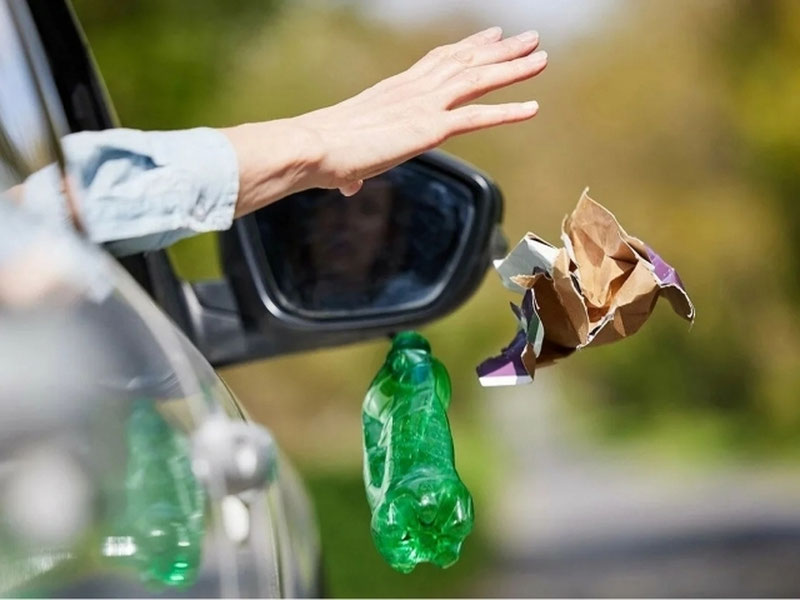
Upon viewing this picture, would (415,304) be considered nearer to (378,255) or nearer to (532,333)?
(378,255)

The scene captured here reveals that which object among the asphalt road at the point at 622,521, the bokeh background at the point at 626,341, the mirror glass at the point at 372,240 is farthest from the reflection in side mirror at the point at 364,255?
the bokeh background at the point at 626,341

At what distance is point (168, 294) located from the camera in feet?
4.56

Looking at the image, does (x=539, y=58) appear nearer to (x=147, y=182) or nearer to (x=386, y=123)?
(x=386, y=123)

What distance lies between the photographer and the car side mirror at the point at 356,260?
1.46m

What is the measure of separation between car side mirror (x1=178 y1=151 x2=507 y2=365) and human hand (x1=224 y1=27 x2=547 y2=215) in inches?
16.6

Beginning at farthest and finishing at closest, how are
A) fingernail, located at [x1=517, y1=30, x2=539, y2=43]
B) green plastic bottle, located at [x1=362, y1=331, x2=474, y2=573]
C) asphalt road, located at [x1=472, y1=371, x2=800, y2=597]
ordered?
asphalt road, located at [x1=472, y1=371, x2=800, y2=597] → fingernail, located at [x1=517, y1=30, x2=539, y2=43] → green plastic bottle, located at [x1=362, y1=331, x2=474, y2=573]

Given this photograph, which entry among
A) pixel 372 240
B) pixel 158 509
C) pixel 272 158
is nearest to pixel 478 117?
pixel 272 158

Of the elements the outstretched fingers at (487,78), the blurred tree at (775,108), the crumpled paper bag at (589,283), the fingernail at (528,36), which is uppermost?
the fingernail at (528,36)

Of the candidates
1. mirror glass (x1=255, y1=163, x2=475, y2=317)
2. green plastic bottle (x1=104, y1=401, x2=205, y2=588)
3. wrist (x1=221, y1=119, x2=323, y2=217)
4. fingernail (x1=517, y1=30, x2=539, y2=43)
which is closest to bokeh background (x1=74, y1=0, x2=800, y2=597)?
mirror glass (x1=255, y1=163, x2=475, y2=317)

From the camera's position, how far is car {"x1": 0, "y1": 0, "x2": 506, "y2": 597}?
0.63 meters

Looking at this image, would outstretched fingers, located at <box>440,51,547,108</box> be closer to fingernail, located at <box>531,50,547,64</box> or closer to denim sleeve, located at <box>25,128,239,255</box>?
fingernail, located at <box>531,50,547,64</box>

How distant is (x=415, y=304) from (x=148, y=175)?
66 cm

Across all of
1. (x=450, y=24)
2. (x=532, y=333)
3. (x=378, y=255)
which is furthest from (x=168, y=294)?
(x=450, y=24)

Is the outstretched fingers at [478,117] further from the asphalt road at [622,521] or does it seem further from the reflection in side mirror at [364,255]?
the asphalt road at [622,521]
